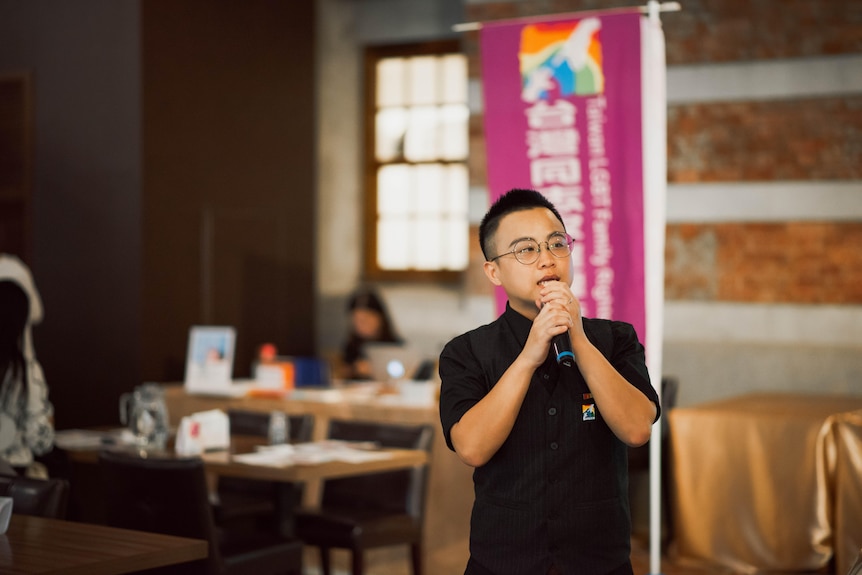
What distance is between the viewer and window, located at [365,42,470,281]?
899 centimetres

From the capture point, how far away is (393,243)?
30.6ft

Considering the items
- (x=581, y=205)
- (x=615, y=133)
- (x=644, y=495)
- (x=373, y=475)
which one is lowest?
(x=644, y=495)

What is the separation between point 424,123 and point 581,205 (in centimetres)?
465

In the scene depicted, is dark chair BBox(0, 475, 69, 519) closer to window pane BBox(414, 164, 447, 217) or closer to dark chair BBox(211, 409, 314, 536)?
dark chair BBox(211, 409, 314, 536)

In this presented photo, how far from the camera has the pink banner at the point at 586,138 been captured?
452 cm

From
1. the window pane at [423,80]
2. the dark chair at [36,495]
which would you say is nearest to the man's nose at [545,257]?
the dark chair at [36,495]

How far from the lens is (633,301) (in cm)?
454

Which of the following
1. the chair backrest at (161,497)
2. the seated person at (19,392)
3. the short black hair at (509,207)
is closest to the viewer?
the short black hair at (509,207)

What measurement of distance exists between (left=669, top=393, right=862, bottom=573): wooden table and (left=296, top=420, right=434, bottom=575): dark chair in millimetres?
1616

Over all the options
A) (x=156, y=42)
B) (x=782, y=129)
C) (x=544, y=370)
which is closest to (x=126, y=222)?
(x=156, y=42)

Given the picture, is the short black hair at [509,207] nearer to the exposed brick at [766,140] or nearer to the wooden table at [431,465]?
the wooden table at [431,465]

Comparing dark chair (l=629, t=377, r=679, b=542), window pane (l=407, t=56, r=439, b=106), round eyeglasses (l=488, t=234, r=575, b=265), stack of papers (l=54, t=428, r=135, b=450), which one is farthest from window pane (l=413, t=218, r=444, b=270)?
round eyeglasses (l=488, t=234, r=575, b=265)

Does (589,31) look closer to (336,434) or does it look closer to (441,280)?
(336,434)

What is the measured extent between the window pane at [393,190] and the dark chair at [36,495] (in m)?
5.97
